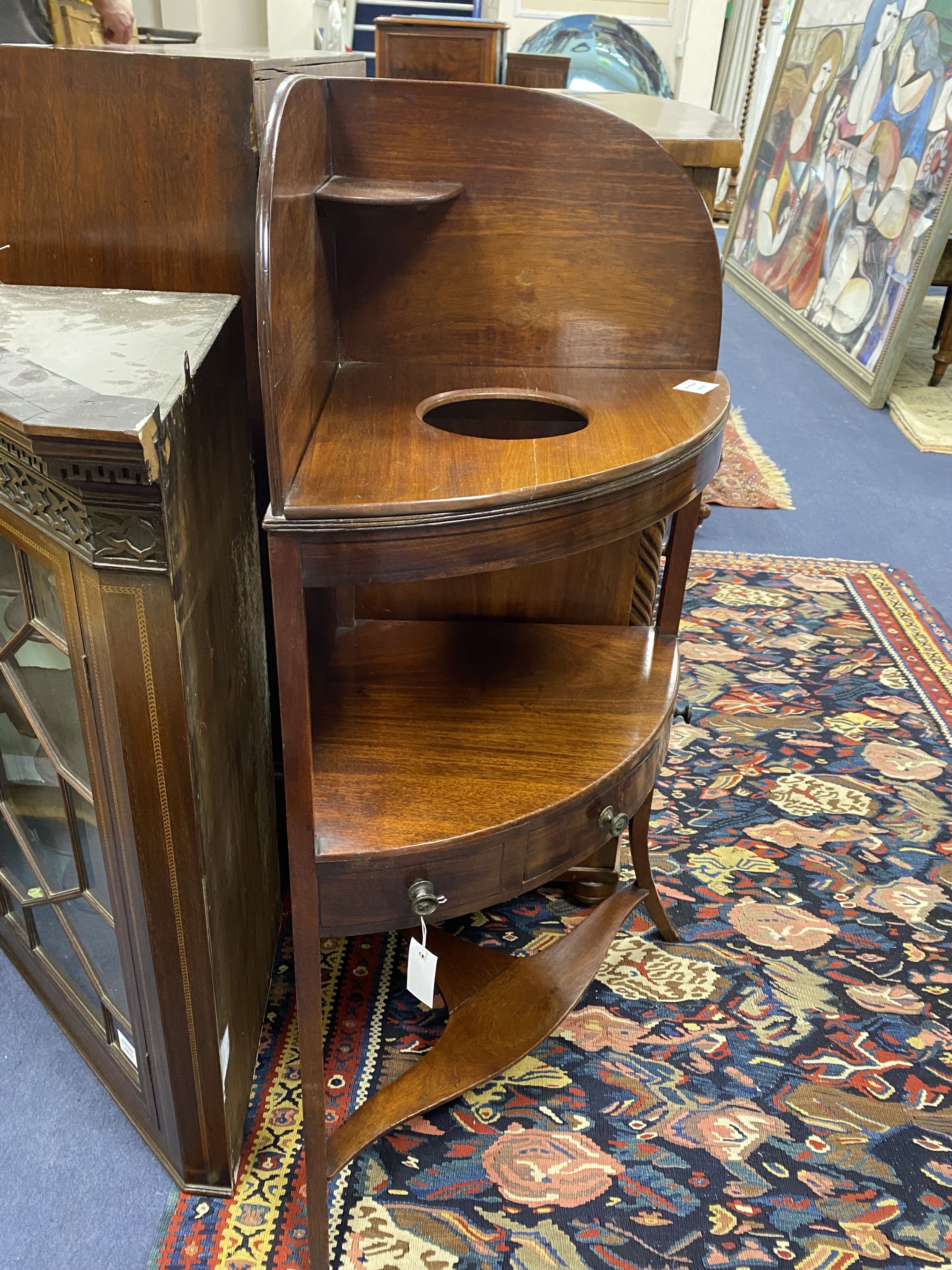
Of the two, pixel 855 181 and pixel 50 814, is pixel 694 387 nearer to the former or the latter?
pixel 50 814

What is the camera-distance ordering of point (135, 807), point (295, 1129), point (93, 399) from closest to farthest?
point (93, 399), point (135, 807), point (295, 1129)

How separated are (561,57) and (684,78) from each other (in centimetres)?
664

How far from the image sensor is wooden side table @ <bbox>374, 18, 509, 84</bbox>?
1475 millimetres

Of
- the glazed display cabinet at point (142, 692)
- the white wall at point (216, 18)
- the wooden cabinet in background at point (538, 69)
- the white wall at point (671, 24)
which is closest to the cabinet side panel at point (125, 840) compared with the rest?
the glazed display cabinet at point (142, 692)

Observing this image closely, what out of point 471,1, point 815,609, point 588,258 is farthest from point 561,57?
point 471,1

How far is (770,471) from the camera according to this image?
13.3 feet

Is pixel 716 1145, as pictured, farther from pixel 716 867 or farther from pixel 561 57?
pixel 561 57

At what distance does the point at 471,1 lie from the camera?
7.67m

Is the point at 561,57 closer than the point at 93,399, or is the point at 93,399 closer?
the point at 93,399

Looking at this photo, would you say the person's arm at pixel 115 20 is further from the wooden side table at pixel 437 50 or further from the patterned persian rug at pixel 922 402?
the patterned persian rug at pixel 922 402

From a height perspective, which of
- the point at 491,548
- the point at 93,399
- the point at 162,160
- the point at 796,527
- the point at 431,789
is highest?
the point at 162,160

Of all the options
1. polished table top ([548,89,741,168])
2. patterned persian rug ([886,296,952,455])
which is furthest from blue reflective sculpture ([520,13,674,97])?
polished table top ([548,89,741,168])

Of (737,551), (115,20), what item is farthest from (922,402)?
(115,20)

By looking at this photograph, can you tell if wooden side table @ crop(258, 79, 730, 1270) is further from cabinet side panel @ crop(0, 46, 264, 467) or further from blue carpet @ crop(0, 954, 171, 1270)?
blue carpet @ crop(0, 954, 171, 1270)
